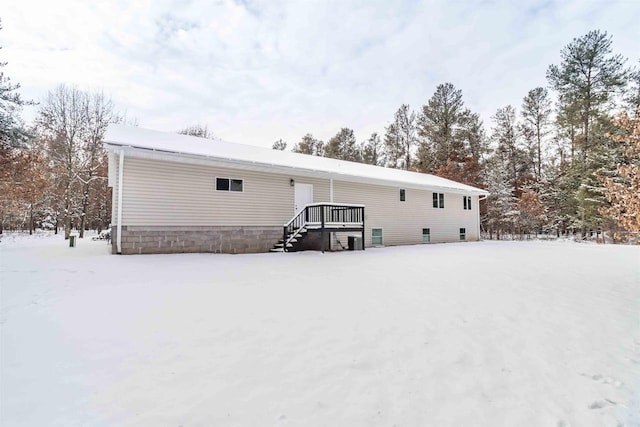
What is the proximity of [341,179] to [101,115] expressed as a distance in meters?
18.7

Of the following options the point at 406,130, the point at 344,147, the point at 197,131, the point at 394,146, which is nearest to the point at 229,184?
the point at 197,131

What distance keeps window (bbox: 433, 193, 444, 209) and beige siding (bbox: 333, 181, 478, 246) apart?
24cm

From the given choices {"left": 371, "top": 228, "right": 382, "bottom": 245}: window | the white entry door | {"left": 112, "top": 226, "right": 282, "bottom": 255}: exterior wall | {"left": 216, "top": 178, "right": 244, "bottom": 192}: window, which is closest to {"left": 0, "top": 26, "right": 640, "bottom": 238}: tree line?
{"left": 112, "top": 226, "right": 282, "bottom": 255}: exterior wall

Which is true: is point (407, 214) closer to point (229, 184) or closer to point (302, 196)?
point (302, 196)

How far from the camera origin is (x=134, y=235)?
9602 millimetres

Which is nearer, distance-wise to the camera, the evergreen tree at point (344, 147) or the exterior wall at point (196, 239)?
the exterior wall at point (196, 239)

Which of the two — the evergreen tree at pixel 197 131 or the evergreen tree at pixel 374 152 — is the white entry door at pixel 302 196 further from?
the evergreen tree at pixel 374 152

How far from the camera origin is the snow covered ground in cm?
224

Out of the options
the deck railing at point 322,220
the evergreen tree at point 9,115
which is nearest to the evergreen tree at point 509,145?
the deck railing at point 322,220

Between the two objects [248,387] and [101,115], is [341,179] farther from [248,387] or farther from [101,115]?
[101,115]

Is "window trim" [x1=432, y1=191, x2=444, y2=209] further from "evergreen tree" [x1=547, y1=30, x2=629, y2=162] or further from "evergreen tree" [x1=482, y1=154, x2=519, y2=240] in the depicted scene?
"evergreen tree" [x1=547, y1=30, x2=629, y2=162]

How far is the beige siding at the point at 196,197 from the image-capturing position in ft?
31.7

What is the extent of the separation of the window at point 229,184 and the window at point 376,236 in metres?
6.44

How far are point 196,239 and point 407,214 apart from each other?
10.1m
